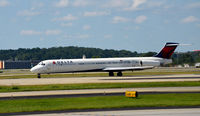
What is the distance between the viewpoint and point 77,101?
30547 mm

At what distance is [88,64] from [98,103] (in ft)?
134

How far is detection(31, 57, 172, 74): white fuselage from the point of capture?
68.9 metres

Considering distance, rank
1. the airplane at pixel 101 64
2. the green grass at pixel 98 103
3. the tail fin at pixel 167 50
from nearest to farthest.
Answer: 1. the green grass at pixel 98 103
2. the airplane at pixel 101 64
3. the tail fin at pixel 167 50

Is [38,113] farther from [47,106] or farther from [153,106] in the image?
[153,106]

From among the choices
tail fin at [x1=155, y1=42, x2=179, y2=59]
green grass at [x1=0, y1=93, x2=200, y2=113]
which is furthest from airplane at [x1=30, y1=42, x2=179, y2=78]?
green grass at [x1=0, y1=93, x2=200, y2=113]

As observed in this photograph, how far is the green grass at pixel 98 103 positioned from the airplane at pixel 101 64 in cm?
3657

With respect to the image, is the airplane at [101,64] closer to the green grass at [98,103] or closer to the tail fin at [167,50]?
the tail fin at [167,50]

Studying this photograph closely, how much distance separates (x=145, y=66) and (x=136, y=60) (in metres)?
2.08

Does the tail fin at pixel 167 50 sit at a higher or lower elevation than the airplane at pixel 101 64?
higher

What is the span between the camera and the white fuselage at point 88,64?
6894 centimetres

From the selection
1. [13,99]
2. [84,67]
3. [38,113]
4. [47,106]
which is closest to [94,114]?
[38,113]

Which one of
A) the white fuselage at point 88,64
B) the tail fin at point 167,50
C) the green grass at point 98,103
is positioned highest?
the tail fin at point 167,50

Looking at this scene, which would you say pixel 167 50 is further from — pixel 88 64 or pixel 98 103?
pixel 98 103

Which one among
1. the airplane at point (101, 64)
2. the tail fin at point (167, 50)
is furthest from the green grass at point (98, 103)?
the tail fin at point (167, 50)
